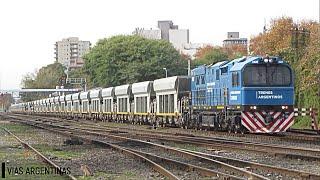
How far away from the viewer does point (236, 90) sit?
1048 inches

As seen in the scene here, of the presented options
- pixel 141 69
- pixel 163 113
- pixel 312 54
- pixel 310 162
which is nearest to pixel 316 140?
pixel 310 162

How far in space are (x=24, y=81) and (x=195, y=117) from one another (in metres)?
166

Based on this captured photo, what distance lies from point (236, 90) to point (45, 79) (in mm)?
148517

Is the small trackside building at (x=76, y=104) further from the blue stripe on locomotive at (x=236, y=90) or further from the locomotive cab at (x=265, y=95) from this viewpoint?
the locomotive cab at (x=265, y=95)

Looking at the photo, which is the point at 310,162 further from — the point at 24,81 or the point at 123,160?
the point at 24,81

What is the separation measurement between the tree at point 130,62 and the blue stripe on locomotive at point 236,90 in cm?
6150

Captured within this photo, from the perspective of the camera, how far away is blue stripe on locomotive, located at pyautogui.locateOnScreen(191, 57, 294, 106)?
26000mm

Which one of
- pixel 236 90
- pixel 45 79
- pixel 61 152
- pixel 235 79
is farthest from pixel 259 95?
pixel 45 79

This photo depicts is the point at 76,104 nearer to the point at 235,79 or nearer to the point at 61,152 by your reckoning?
the point at 235,79

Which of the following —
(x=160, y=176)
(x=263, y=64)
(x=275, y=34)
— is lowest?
(x=160, y=176)

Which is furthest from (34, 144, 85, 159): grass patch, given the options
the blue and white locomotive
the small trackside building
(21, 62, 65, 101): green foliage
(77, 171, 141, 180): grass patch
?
(21, 62, 65, 101): green foliage

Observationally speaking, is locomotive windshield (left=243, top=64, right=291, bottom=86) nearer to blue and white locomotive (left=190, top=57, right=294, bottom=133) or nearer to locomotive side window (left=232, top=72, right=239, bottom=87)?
blue and white locomotive (left=190, top=57, right=294, bottom=133)

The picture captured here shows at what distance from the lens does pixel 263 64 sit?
26.4 meters

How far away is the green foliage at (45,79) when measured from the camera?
16888cm
